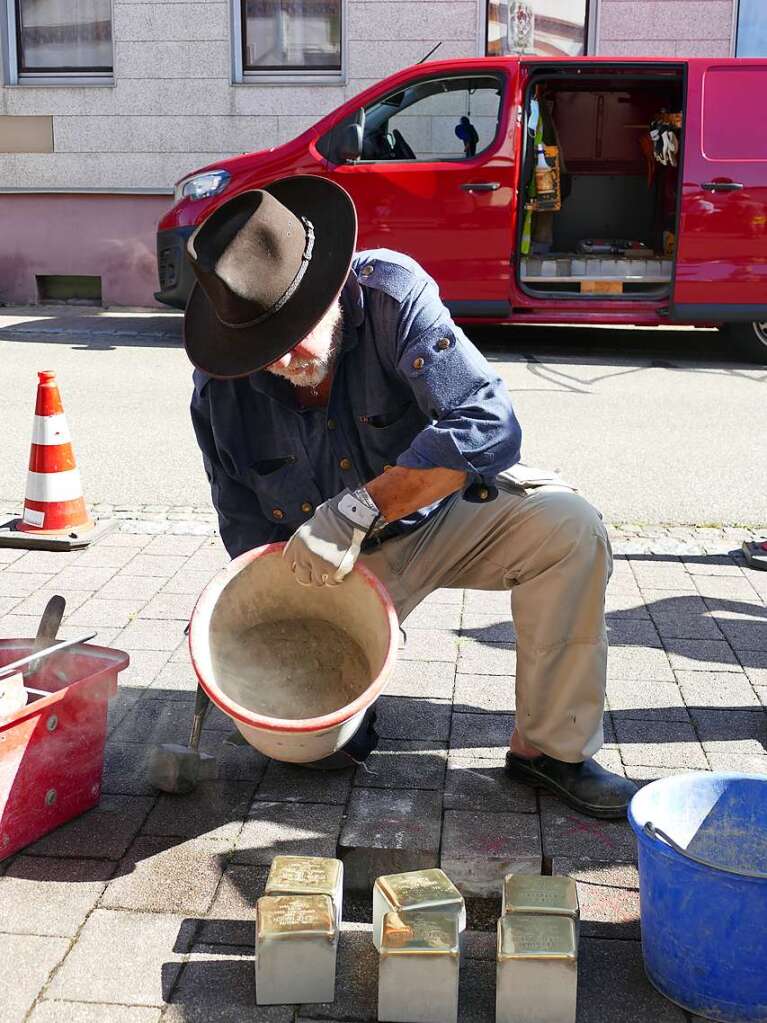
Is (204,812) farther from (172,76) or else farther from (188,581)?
(172,76)

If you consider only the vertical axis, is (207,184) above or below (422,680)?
above

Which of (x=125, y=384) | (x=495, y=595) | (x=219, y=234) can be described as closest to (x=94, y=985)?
(x=219, y=234)

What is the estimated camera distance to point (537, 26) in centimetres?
1185

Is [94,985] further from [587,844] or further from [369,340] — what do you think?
[369,340]

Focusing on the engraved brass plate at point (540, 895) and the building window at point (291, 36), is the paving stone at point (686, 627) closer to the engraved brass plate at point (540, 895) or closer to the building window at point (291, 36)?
the engraved brass plate at point (540, 895)

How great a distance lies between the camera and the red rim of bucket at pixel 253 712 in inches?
97.9

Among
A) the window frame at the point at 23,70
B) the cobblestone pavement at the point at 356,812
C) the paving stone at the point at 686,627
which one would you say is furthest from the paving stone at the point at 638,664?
the window frame at the point at 23,70

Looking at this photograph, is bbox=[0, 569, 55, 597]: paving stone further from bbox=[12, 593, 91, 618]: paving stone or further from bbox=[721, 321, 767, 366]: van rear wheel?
bbox=[721, 321, 767, 366]: van rear wheel

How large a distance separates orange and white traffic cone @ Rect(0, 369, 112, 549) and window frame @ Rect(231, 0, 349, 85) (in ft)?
24.8

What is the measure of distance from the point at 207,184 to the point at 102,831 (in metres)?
6.95

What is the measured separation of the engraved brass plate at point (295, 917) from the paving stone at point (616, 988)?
509 millimetres

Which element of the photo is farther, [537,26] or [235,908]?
[537,26]

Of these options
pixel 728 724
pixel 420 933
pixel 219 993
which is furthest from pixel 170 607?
pixel 420 933

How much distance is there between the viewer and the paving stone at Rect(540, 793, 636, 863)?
2.81m
